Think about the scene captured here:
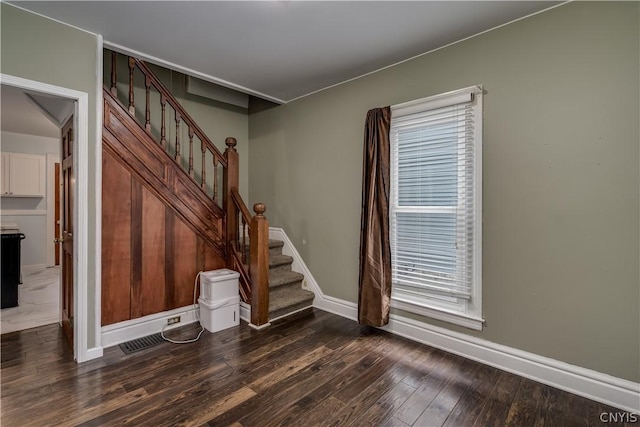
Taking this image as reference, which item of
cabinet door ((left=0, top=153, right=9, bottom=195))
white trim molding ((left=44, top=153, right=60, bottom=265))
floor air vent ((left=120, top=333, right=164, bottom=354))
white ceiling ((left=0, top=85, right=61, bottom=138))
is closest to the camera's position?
floor air vent ((left=120, top=333, right=164, bottom=354))

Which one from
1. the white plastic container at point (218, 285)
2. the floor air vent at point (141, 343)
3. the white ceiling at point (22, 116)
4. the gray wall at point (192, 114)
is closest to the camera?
the floor air vent at point (141, 343)

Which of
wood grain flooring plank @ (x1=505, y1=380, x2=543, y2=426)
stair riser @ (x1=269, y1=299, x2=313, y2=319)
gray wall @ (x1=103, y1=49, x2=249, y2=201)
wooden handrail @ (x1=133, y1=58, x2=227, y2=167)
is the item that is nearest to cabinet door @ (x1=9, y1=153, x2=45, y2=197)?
gray wall @ (x1=103, y1=49, x2=249, y2=201)

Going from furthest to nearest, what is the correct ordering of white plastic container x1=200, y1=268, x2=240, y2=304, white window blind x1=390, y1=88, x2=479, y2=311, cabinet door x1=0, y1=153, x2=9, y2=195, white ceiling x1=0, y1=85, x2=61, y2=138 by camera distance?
1. cabinet door x1=0, y1=153, x2=9, y2=195
2. white ceiling x1=0, y1=85, x2=61, y2=138
3. white plastic container x1=200, y1=268, x2=240, y2=304
4. white window blind x1=390, y1=88, x2=479, y2=311

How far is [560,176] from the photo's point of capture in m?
2.01

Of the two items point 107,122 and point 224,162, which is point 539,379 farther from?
point 107,122

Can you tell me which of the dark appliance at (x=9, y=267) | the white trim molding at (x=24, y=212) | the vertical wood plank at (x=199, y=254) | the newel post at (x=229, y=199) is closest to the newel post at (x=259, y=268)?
the newel post at (x=229, y=199)

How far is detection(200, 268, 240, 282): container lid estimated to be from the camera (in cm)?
292

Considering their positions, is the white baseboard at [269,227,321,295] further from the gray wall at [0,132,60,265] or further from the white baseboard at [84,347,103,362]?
the gray wall at [0,132,60,265]

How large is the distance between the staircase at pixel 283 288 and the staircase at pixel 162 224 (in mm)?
13

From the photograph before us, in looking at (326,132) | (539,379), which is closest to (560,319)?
(539,379)

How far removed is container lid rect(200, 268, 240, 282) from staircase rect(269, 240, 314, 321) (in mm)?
461

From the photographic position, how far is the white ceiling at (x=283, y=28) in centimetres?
201

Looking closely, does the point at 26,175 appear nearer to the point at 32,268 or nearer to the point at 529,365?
the point at 32,268

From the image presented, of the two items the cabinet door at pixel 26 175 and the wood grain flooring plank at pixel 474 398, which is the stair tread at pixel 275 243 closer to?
the wood grain flooring plank at pixel 474 398
